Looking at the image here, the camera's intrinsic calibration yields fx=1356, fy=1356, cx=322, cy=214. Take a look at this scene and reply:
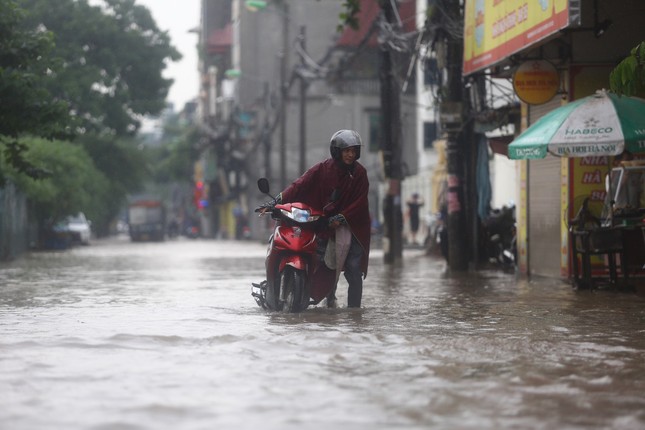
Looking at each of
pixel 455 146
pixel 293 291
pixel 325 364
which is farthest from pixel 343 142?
pixel 455 146

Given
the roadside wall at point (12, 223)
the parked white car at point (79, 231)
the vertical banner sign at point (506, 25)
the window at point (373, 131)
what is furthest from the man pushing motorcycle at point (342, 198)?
the window at point (373, 131)

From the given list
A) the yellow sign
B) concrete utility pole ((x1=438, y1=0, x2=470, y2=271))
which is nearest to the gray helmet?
the yellow sign

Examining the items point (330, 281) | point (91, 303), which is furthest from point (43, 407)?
point (91, 303)

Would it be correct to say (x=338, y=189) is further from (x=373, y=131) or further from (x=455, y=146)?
(x=373, y=131)

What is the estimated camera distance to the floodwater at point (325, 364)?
6438 millimetres

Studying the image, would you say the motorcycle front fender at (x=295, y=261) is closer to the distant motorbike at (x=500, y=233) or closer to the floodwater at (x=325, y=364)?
the floodwater at (x=325, y=364)

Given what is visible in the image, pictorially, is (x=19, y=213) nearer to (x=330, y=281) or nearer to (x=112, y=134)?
(x=112, y=134)

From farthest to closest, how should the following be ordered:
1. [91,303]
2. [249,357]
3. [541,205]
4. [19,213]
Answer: [19,213] → [541,205] → [91,303] → [249,357]

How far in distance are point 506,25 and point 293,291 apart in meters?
8.48

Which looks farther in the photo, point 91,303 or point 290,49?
point 290,49

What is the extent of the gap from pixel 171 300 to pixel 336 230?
2.93 m

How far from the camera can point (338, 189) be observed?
1263 centimetres

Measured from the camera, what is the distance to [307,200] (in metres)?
12.8

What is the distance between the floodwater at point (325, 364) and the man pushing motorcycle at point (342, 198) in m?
0.54
